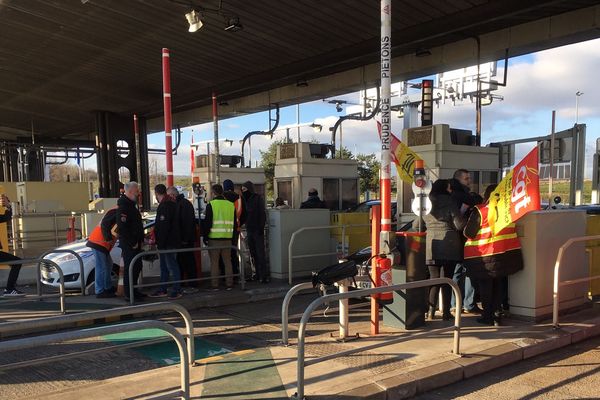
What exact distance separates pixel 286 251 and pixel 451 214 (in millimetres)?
3894

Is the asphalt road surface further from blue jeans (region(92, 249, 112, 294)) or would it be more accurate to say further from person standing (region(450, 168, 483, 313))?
blue jeans (region(92, 249, 112, 294))

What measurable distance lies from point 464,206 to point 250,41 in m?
7.90

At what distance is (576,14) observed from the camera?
10.5 m

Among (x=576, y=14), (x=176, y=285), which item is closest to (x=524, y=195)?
(x=176, y=285)

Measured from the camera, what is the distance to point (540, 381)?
450 cm

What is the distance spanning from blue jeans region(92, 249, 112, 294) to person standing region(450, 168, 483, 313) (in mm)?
5164

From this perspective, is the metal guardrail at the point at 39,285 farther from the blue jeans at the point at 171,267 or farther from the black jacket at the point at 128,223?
the blue jeans at the point at 171,267

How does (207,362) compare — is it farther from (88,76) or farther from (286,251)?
Result: (88,76)

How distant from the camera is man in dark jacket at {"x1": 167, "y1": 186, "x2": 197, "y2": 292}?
7824 mm

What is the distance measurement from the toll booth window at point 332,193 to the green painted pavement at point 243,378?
8.75 metres

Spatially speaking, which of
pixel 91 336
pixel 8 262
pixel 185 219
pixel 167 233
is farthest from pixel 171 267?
pixel 91 336

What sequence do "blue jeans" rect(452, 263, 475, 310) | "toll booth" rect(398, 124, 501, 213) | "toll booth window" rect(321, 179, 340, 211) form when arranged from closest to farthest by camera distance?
1. "blue jeans" rect(452, 263, 475, 310)
2. "toll booth" rect(398, 124, 501, 213)
3. "toll booth window" rect(321, 179, 340, 211)

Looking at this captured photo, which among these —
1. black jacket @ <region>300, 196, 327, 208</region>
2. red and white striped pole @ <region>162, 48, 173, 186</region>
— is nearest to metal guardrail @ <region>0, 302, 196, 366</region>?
red and white striped pole @ <region>162, 48, 173, 186</region>

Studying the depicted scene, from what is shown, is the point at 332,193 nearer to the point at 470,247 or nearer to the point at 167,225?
the point at 167,225
